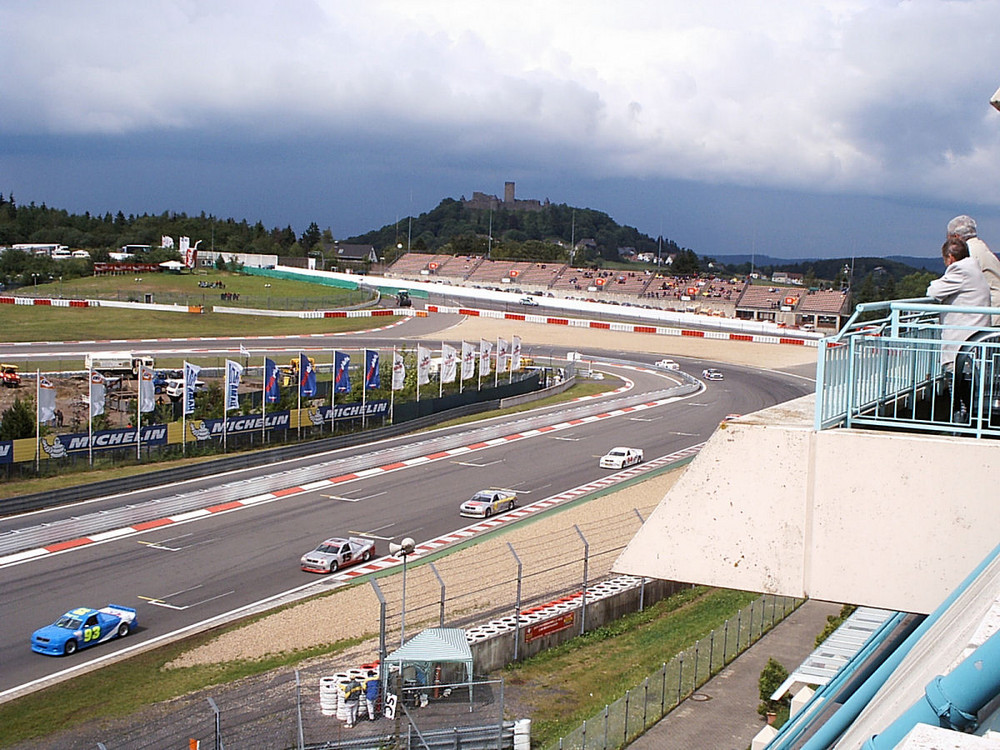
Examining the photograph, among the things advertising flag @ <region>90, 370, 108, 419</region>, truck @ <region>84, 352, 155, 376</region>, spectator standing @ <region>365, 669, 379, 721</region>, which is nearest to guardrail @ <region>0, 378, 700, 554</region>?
advertising flag @ <region>90, 370, 108, 419</region>

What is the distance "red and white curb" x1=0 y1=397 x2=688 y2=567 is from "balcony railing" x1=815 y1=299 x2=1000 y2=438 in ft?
75.8

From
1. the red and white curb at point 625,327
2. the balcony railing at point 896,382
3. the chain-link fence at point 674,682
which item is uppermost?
the balcony railing at point 896,382

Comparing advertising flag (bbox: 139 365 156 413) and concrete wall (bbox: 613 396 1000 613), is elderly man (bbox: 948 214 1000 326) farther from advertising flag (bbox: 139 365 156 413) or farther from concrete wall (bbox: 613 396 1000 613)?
advertising flag (bbox: 139 365 156 413)

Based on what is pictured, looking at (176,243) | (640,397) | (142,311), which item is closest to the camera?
(640,397)

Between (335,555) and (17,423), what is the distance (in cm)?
1917

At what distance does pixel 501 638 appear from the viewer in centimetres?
1991

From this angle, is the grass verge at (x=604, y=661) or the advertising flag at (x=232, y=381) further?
the advertising flag at (x=232, y=381)

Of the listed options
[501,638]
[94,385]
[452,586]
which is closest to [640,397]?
[94,385]

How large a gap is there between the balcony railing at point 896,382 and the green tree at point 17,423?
120 feet

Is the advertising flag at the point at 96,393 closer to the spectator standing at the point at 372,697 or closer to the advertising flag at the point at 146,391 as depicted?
the advertising flag at the point at 146,391

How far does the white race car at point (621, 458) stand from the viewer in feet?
134

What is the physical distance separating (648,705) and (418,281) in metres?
130

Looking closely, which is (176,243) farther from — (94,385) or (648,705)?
(648,705)

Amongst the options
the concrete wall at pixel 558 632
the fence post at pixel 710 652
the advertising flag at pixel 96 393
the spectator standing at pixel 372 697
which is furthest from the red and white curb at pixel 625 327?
the spectator standing at pixel 372 697
